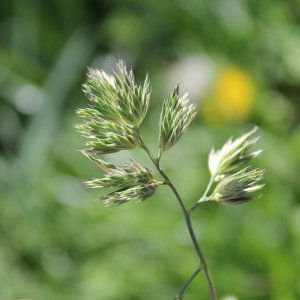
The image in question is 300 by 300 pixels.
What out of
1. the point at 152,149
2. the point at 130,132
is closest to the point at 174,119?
the point at 130,132

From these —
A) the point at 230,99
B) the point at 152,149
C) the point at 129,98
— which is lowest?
the point at 129,98

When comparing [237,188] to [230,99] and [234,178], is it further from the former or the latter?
[230,99]

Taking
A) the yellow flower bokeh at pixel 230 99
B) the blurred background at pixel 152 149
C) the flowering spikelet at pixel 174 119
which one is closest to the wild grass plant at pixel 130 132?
the flowering spikelet at pixel 174 119

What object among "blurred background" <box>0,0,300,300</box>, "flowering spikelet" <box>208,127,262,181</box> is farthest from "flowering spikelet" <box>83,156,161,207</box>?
"blurred background" <box>0,0,300,300</box>

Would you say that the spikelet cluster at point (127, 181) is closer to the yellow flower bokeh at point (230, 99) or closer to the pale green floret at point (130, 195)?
the pale green floret at point (130, 195)

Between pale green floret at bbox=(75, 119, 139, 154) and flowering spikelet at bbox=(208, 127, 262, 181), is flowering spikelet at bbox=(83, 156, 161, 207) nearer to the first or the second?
pale green floret at bbox=(75, 119, 139, 154)

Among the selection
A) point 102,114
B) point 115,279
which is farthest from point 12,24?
point 102,114
